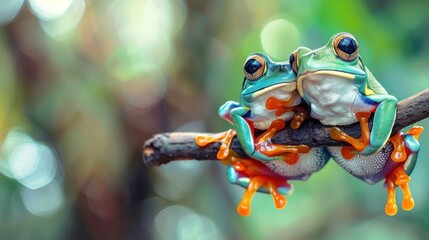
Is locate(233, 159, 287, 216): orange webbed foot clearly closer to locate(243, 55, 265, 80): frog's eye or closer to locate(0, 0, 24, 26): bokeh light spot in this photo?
locate(243, 55, 265, 80): frog's eye

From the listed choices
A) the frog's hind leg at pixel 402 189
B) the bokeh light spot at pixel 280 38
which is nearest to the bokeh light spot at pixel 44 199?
the bokeh light spot at pixel 280 38

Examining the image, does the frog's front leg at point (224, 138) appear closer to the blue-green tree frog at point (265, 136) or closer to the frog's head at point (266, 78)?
the blue-green tree frog at point (265, 136)

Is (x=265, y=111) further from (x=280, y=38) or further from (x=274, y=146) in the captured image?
(x=280, y=38)

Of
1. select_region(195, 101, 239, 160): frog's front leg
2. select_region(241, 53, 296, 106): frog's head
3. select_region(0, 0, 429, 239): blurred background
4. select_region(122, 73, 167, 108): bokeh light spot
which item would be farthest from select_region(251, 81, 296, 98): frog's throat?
select_region(122, 73, 167, 108): bokeh light spot

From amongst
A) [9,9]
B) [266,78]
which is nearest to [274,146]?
[266,78]

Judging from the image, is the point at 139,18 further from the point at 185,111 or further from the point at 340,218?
the point at 340,218

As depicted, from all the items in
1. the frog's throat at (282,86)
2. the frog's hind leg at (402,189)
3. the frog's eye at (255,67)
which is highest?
the frog's eye at (255,67)
